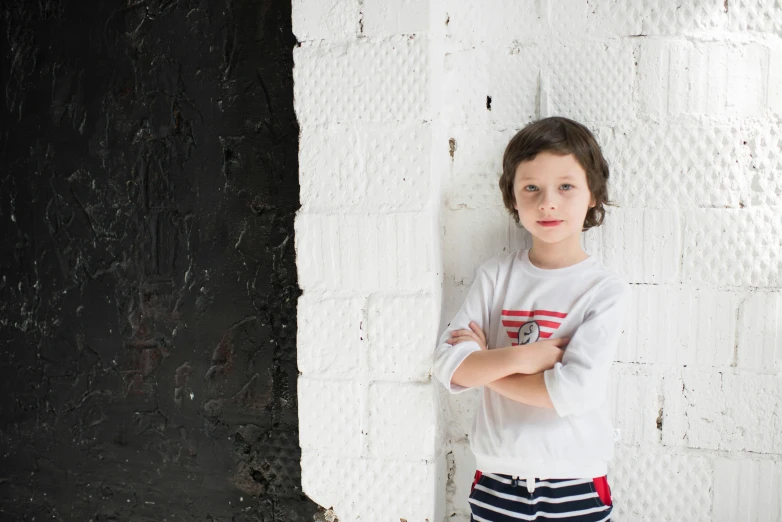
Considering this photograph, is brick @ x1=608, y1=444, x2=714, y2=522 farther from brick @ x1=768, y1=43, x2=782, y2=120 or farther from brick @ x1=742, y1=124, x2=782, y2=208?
brick @ x1=768, y1=43, x2=782, y2=120

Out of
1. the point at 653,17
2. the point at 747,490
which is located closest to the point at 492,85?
the point at 653,17

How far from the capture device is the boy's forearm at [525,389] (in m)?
1.35

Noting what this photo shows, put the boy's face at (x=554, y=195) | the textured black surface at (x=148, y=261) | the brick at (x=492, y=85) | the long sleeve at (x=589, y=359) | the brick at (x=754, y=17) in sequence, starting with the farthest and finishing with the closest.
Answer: the textured black surface at (x=148, y=261) < the brick at (x=492, y=85) < the brick at (x=754, y=17) < the boy's face at (x=554, y=195) < the long sleeve at (x=589, y=359)

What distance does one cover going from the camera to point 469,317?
153cm

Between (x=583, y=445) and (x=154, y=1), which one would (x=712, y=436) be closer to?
(x=583, y=445)

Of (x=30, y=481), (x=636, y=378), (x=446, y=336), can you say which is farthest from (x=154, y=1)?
(x=636, y=378)

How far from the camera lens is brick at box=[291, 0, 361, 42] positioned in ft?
5.16

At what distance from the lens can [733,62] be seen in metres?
1.54

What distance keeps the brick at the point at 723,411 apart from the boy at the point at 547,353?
0.74 ft

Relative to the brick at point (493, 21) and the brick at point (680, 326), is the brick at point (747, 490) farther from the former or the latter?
the brick at point (493, 21)

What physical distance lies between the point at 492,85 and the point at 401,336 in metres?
0.71

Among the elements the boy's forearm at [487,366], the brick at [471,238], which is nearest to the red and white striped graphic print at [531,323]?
the boy's forearm at [487,366]

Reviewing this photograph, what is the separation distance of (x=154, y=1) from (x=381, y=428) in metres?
1.43

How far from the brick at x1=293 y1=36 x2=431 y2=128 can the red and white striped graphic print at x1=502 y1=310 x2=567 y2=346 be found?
54cm
